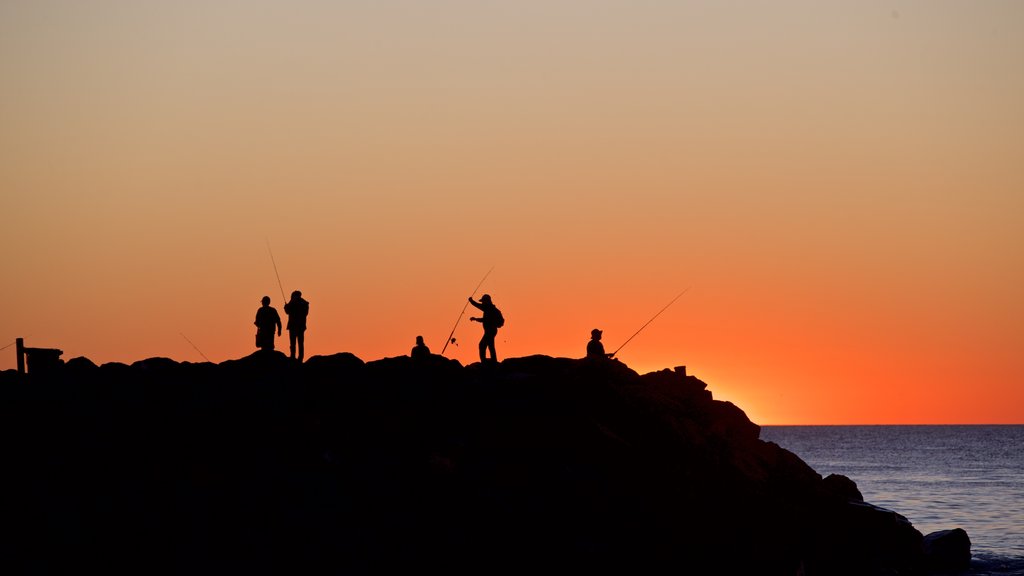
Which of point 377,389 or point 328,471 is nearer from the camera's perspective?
point 328,471

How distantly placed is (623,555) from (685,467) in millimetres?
2701

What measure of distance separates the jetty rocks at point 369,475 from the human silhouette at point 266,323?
324 mm

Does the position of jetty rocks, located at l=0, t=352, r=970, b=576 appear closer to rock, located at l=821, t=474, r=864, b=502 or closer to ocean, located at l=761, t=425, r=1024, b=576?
rock, located at l=821, t=474, r=864, b=502

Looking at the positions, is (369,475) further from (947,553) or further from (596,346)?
(947,553)

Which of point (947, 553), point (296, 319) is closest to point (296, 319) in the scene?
point (296, 319)

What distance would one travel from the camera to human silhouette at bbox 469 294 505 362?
27391 millimetres

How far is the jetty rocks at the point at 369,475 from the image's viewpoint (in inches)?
902

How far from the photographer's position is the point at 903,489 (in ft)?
235

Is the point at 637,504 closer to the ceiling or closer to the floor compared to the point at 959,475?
closer to the floor

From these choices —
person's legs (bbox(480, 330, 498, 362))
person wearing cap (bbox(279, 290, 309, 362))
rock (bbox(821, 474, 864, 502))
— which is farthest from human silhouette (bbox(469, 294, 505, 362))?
rock (bbox(821, 474, 864, 502))

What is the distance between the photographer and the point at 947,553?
3575 cm

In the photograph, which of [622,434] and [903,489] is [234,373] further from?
[903,489]

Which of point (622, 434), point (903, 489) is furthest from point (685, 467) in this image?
point (903, 489)

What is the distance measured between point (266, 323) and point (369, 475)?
171 inches
